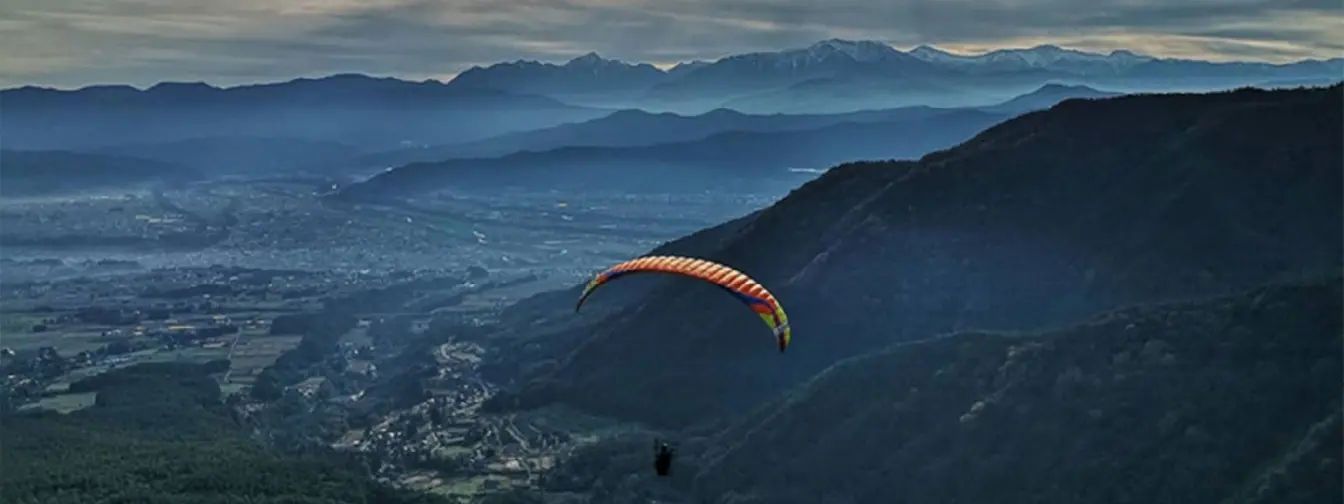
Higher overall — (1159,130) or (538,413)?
(1159,130)

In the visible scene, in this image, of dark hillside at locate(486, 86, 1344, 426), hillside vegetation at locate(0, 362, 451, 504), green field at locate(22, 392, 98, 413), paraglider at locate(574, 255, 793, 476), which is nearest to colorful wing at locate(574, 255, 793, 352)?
paraglider at locate(574, 255, 793, 476)

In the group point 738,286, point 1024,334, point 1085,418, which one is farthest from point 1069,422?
point 738,286

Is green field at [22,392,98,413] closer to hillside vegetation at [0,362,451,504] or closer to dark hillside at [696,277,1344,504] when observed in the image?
hillside vegetation at [0,362,451,504]

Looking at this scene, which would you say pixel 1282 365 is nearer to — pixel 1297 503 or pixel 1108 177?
pixel 1297 503

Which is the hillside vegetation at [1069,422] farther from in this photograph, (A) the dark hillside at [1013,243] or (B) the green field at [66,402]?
(B) the green field at [66,402]

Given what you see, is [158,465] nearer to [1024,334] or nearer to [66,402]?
[66,402]

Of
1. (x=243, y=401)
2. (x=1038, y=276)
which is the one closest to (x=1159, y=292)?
(x=1038, y=276)

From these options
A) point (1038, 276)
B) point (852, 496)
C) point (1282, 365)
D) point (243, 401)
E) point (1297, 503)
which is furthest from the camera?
point (243, 401)
